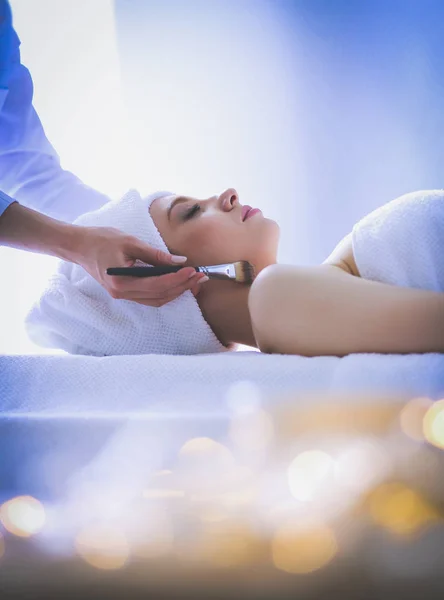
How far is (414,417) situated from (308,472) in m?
0.11

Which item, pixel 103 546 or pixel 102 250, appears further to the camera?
pixel 102 250

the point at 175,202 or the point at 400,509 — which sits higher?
the point at 175,202

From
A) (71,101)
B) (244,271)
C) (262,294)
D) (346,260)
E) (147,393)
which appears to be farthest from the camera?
(71,101)

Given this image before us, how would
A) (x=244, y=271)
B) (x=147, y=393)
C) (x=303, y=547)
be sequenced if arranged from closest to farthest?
(x=303, y=547)
(x=147, y=393)
(x=244, y=271)

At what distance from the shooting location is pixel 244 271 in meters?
0.87

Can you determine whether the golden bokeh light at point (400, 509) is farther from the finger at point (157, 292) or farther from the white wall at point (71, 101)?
the white wall at point (71, 101)

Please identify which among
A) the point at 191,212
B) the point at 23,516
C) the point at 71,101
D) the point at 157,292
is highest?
the point at 71,101

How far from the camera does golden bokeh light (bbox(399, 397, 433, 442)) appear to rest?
41 cm

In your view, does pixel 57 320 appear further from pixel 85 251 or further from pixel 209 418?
pixel 209 418

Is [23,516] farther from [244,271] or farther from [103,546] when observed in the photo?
[244,271]

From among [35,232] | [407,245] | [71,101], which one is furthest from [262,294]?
[71,101]

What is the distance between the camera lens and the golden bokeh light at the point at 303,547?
0.38 meters

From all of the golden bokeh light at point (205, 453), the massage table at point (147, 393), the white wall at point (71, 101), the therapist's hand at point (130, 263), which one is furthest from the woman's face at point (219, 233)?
the white wall at point (71, 101)

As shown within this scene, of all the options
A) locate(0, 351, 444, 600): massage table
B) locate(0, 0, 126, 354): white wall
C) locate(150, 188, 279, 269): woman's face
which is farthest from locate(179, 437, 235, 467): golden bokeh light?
locate(0, 0, 126, 354): white wall
